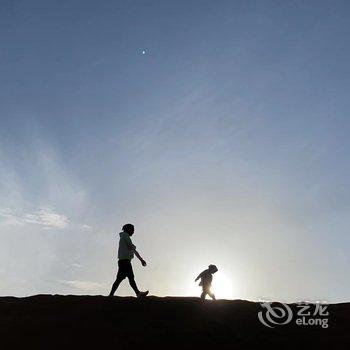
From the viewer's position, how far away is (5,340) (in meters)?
13.0

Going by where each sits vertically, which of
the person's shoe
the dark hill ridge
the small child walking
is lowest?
the dark hill ridge

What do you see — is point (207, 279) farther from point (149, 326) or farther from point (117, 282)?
point (149, 326)

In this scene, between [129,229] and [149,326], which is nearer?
[149,326]

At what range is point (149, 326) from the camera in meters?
13.4

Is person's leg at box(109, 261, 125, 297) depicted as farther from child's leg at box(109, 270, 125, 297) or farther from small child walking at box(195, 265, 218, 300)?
small child walking at box(195, 265, 218, 300)

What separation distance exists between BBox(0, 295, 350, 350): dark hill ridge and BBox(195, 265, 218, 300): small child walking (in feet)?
6.47

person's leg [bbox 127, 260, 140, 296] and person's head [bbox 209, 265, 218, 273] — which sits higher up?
person's head [bbox 209, 265, 218, 273]

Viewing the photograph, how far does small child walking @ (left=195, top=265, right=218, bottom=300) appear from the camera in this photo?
56.4 ft

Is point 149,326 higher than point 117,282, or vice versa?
point 117,282

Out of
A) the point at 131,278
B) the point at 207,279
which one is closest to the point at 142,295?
the point at 131,278

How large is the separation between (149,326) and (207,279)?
433cm

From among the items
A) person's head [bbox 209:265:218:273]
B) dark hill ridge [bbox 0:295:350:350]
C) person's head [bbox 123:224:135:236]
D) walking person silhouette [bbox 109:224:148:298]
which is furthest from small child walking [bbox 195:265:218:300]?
person's head [bbox 123:224:135:236]

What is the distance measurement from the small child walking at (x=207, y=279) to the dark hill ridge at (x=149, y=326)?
1973 millimetres

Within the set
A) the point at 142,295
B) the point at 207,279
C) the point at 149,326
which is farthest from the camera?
the point at 207,279
